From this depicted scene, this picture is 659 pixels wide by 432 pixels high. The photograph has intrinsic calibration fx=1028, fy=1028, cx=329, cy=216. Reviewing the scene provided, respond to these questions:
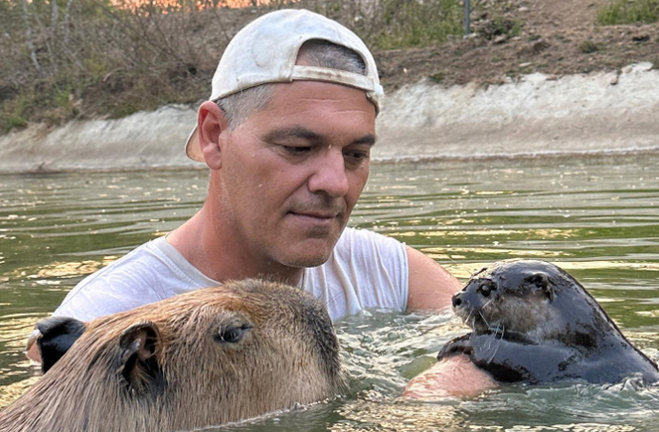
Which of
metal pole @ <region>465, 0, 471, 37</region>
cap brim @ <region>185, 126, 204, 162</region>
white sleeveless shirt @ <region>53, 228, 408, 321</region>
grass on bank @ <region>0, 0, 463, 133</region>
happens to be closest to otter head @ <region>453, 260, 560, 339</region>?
white sleeveless shirt @ <region>53, 228, 408, 321</region>

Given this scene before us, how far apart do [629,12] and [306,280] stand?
53.2ft

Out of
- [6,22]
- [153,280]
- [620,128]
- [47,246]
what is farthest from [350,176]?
[6,22]

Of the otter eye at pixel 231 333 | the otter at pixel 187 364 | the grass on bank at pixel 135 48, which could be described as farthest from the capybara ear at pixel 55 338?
the grass on bank at pixel 135 48

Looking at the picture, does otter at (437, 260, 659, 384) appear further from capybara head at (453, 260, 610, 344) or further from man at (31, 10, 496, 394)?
man at (31, 10, 496, 394)

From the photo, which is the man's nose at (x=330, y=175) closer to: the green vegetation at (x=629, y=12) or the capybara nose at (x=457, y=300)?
the capybara nose at (x=457, y=300)

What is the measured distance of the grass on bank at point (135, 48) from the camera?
20.2 meters

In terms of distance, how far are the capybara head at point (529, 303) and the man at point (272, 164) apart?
68 cm

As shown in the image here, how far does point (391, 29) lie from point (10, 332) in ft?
56.5

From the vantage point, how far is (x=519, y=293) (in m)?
3.31

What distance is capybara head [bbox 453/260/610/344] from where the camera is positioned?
10.6 ft

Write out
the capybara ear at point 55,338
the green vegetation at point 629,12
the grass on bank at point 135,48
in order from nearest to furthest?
the capybara ear at point 55,338 < the green vegetation at point 629,12 < the grass on bank at point 135,48

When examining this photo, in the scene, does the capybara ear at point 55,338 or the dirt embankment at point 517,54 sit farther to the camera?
the dirt embankment at point 517,54

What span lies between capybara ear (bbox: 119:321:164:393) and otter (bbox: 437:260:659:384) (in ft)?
3.67

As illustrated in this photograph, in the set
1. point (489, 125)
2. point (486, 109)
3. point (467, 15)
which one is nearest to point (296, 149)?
point (489, 125)
